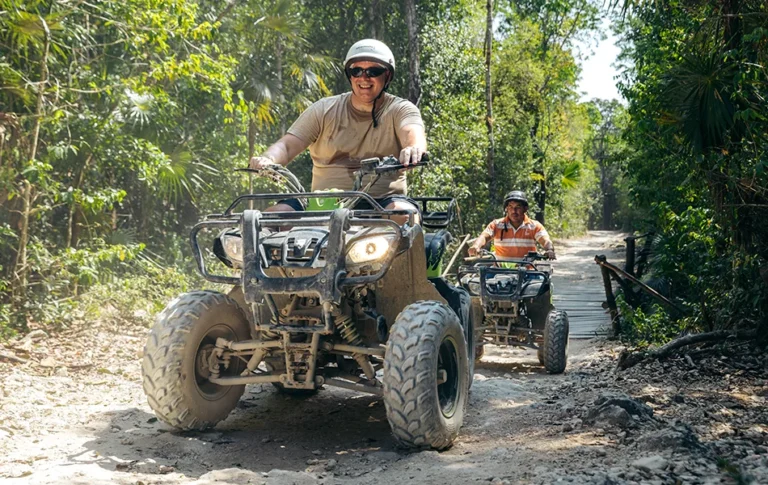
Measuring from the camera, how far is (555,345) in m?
8.99

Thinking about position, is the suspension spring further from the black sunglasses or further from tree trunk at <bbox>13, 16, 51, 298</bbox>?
tree trunk at <bbox>13, 16, 51, 298</bbox>

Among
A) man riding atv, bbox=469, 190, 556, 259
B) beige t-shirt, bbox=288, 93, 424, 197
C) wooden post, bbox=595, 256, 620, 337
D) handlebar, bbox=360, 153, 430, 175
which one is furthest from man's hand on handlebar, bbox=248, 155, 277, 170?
wooden post, bbox=595, 256, 620, 337

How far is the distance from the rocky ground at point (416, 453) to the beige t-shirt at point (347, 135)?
183cm

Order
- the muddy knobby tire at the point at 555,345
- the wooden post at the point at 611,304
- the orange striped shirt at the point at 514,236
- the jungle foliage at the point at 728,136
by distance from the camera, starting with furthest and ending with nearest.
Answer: the wooden post at the point at 611,304 → the orange striped shirt at the point at 514,236 → the muddy knobby tire at the point at 555,345 → the jungle foliage at the point at 728,136

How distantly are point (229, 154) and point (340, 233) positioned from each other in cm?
1453

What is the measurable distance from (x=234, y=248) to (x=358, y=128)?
1.61 meters

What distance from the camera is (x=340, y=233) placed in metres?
4.60

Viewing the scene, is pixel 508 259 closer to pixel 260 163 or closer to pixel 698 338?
pixel 698 338

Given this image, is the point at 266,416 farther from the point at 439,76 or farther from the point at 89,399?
the point at 439,76

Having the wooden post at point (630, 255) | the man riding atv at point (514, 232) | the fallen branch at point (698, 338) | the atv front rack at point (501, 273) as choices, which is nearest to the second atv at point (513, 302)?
the atv front rack at point (501, 273)

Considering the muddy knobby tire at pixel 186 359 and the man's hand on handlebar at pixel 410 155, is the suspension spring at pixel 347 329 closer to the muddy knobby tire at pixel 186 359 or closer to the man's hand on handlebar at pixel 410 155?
the muddy knobby tire at pixel 186 359

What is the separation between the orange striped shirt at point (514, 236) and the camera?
10.3 m

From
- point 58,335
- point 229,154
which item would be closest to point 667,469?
point 58,335

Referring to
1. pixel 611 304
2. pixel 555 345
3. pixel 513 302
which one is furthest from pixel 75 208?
pixel 611 304
